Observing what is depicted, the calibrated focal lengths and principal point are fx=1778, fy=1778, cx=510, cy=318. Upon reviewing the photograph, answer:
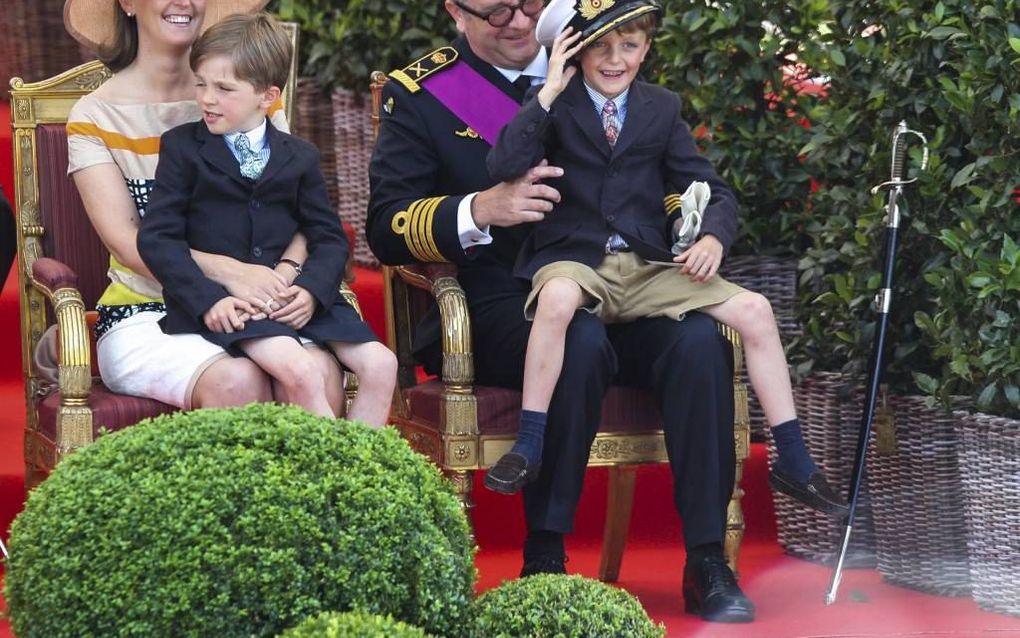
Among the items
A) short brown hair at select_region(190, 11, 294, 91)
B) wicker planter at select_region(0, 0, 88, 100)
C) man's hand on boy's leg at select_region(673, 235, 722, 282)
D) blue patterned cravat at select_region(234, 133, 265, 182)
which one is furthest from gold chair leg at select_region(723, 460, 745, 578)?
wicker planter at select_region(0, 0, 88, 100)

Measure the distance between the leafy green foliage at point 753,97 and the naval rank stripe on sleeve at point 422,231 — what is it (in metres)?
1.12

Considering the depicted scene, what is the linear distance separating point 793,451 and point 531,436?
60 cm

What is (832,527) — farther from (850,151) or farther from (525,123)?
(525,123)

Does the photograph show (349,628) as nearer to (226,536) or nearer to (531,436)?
(226,536)

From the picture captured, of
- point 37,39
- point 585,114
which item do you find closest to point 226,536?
point 585,114

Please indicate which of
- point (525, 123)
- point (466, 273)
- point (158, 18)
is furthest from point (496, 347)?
point (158, 18)

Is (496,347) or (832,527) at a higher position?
(496,347)

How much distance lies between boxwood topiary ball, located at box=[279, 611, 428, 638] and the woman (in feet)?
3.35

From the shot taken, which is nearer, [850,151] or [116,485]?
[116,485]

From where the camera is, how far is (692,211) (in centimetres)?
392

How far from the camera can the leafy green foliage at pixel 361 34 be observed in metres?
5.98

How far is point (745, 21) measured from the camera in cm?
483

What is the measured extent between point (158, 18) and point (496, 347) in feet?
3.46

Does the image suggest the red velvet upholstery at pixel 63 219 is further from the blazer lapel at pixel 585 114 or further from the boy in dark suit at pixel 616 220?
the blazer lapel at pixel 585 114
